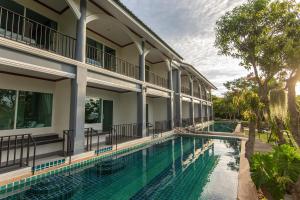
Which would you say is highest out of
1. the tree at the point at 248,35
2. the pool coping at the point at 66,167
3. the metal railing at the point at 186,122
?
the tree at the point at 248,35

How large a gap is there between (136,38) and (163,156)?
7.67 m

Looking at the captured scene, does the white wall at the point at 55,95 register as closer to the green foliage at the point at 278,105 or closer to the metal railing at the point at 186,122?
the green foliage at the point at 278,105

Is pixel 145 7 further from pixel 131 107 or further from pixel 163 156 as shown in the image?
pixel 163 156

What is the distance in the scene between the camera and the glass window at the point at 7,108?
6824mm

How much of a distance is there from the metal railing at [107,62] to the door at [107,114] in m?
2.46

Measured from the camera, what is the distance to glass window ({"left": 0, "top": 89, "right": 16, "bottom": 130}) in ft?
22.4

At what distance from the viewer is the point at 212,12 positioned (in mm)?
9430

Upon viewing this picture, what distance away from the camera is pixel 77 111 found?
6.96 metres

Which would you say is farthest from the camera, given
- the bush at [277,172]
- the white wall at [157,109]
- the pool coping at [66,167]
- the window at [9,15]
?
the white wall at [157,109]

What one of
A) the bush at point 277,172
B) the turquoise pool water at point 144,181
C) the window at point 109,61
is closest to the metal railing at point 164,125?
the window at point 109,61

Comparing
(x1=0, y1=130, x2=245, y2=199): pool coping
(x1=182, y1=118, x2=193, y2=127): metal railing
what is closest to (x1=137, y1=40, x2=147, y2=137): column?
(x1=0, y1=130, x2=245, y2=199): pool coping

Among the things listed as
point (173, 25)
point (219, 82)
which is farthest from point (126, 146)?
point (219, 82)

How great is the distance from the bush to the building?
6308 millimetres

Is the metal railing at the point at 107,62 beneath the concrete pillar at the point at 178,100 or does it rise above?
above
